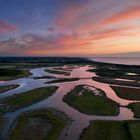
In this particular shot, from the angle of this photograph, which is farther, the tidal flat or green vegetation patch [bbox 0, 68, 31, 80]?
green vegetation patch [bbox 0, 68, 31, 80]

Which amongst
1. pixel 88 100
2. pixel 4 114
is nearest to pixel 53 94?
pixel 88 100

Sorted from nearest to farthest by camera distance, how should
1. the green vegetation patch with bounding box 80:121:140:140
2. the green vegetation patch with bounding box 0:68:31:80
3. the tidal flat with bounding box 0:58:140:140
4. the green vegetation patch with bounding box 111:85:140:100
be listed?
1. the green vegetation patch with bounding box 80:121:140:140
2. the tidal flat with bounding box 0:58:140:140
3. the green vegetation patch with bounding box 111:85:140:100
4. the green vegetation patch with bounding box 0:68:31:80

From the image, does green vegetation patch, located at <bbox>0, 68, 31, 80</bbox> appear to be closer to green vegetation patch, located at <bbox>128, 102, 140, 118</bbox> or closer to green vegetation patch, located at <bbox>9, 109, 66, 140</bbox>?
green vegetation patch, located at <bbox>9, 109, 66, 140</bbox>

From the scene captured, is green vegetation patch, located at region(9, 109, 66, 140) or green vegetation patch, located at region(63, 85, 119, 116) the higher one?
green vegetation patch, located at region(9, 109, 66, 140)

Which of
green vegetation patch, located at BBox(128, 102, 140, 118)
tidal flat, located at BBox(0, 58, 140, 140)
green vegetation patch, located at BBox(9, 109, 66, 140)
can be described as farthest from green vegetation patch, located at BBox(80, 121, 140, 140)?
green vegetation patch, located at BBox(128, 102, 140, 118)

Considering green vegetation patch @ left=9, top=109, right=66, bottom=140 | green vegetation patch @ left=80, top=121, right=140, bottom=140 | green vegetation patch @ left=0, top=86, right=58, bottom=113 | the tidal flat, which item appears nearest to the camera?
green vegetation patch @ left=80, top=121, right=140, bottom=140

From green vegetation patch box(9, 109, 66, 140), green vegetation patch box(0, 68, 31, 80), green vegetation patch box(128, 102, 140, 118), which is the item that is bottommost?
green vegetation patch box(0, 68, 31, 80)

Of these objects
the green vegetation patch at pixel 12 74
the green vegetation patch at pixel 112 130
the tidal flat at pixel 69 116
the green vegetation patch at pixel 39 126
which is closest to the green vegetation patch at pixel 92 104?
the tidal flat at pixel 69 116
